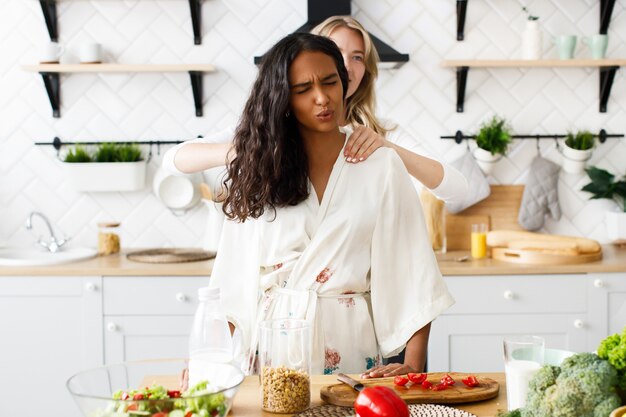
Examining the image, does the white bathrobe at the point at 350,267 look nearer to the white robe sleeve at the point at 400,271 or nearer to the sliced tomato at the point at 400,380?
the white robe sleeve at the point at 400,271

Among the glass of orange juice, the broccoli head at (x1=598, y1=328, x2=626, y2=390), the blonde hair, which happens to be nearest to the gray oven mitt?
the glass of orange juice

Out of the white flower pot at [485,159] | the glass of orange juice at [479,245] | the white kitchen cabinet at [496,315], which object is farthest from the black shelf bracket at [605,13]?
the white kitchen cabinet at [496,315]

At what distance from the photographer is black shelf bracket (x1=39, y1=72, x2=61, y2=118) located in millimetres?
3686

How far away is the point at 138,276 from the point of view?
3.25 m

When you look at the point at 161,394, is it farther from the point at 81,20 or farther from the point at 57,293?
the point at 81,20

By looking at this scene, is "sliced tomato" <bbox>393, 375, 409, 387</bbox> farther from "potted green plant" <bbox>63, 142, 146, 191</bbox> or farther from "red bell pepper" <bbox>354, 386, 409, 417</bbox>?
"potted green plant" <bbox>63, 142, 146, 191</bbox>

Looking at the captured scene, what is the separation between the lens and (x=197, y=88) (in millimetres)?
3686

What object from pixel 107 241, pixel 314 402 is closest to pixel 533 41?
pixel 107 241

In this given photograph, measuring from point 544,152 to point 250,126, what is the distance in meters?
2.24

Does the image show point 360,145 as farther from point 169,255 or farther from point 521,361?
point 169,255

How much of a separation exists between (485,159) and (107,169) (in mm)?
1708

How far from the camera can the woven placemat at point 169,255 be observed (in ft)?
11.1

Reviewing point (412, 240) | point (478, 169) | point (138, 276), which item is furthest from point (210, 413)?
point (478, 169)

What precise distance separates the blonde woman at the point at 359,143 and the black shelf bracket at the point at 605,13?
131 cm
